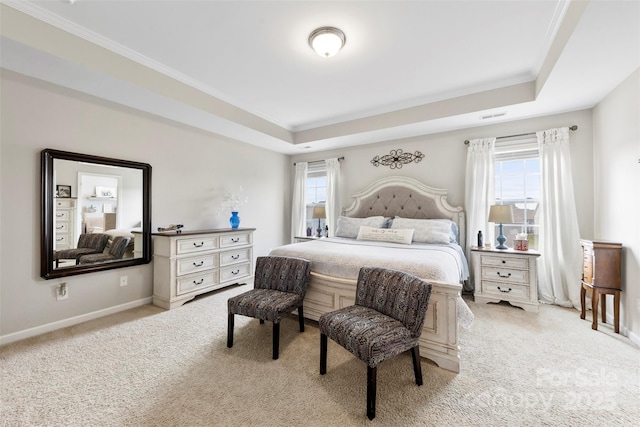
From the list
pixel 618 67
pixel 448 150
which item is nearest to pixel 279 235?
pixel 448 150

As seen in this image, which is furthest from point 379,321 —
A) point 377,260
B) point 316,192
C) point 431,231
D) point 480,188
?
point 316,192

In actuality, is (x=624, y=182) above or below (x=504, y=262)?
above

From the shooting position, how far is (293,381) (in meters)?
1.83

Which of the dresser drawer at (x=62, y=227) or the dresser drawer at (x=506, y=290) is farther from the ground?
the dresser drawer at (x=62, y=227)

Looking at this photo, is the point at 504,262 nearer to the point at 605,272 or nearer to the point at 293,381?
the point at 605,272

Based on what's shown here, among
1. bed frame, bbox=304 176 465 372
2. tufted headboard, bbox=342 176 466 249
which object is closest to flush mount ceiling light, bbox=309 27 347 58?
bed frame, bbox=304 176 465 372

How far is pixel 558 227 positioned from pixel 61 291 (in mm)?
5727

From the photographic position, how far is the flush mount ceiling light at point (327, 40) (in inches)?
85.9

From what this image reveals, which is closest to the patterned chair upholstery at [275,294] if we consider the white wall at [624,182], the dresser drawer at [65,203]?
the dresser drawer at [65,203]

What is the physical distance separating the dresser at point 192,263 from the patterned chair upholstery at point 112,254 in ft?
1.06

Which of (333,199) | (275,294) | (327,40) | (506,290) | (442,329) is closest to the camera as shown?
(442,329)

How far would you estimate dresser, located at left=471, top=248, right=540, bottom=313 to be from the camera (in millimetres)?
3045

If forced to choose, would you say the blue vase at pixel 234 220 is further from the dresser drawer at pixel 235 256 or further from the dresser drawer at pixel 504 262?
the dresser drawer at pixel 504 262

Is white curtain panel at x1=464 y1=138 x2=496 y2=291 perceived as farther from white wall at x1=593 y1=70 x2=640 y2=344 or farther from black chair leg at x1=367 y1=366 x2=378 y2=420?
black chair leg at x1=367 y1=366 x2=378 y2=420
